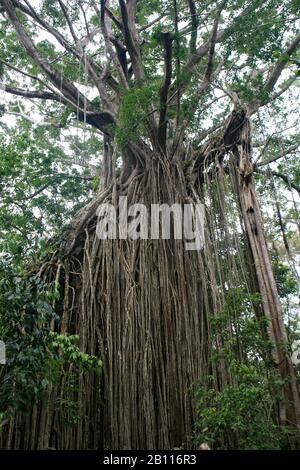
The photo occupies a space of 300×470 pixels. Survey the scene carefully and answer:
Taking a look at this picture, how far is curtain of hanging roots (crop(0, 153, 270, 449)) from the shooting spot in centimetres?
281

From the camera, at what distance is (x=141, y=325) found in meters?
3.22

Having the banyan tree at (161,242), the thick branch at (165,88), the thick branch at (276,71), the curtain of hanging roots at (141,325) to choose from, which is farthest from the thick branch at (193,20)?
the curtain of hanging roots at (141,325)

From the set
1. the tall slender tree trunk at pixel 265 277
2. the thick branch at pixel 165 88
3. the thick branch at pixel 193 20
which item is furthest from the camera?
the thick branch at pixel 193 20

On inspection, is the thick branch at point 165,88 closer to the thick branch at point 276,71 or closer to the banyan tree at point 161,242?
the banyan tree at point 161,242

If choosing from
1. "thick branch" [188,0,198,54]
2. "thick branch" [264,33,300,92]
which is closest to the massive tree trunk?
"thick branch" [264,33,300,92]

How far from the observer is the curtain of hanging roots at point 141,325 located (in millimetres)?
2807

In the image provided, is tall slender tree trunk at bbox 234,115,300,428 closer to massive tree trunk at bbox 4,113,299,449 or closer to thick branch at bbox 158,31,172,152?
massive tree trunk at bbox 4,113,299,449

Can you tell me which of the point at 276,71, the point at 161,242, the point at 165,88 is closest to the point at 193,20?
the point at 165,88

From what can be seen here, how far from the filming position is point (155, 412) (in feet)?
9.70

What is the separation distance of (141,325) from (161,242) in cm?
80

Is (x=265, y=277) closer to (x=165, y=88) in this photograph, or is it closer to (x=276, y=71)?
(x=165, y=88)
